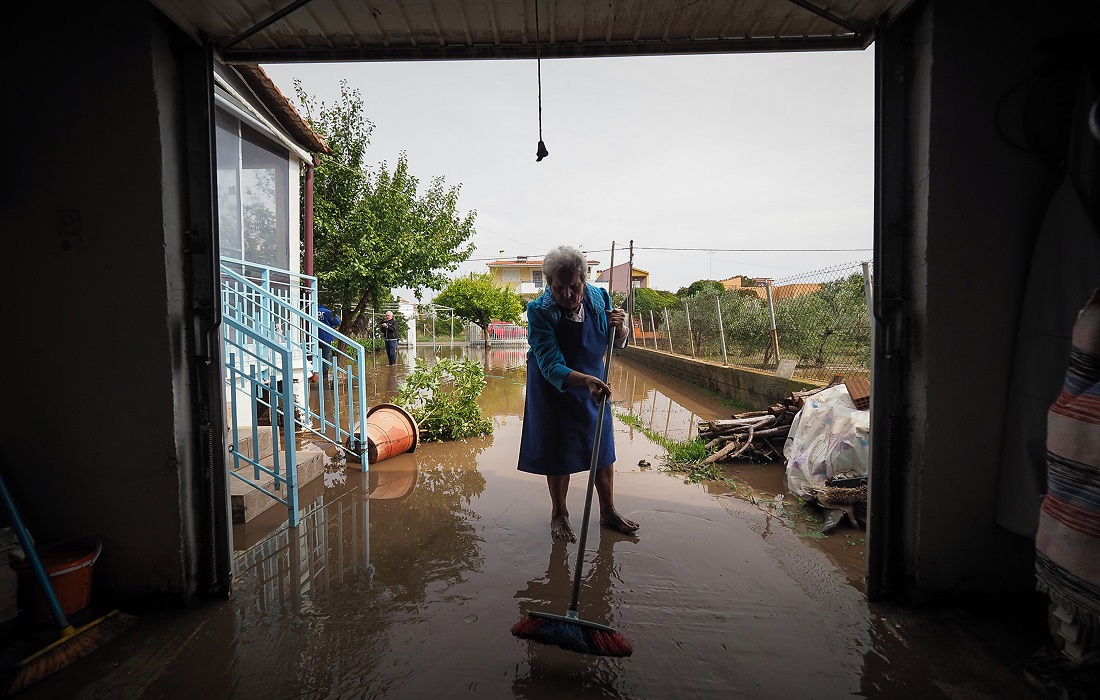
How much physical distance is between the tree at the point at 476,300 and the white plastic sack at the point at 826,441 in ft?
66.8

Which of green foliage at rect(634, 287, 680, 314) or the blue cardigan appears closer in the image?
the blue cardigan

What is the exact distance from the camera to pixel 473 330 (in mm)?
29250

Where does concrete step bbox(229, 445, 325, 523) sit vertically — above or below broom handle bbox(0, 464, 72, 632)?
below

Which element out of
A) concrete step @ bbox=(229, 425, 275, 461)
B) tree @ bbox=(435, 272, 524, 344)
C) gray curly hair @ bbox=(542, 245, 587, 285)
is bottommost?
concrete step @ bbox=(229, 425, 275, 461)

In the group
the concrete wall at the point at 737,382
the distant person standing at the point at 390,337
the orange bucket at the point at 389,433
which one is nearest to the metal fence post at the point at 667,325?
the concrete wall at the point at 737,382

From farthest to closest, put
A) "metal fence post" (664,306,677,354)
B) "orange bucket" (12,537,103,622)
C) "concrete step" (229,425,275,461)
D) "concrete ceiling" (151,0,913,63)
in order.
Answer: "metal fence post" (664,306,677,354) < "concrete step" (229,425,275,461) < "concrete ceiling" (151,0,913,63) < "orange bucket" (12,537,103,622)

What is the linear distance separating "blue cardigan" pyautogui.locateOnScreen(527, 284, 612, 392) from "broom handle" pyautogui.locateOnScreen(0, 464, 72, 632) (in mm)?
2350

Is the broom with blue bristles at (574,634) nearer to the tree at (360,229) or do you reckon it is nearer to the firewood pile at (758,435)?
the firewood pile at (758,435)

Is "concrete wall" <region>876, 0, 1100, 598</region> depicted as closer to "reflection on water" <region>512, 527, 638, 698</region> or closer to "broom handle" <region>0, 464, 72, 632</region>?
"reflection on water" <region>512, 527, 638, 698</region>

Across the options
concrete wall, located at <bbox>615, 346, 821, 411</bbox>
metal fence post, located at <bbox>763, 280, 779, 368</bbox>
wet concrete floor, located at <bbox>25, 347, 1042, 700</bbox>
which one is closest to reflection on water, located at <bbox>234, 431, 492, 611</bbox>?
wet concrete floor, located at <bbox>25, 347, 1042, 700</bbox>

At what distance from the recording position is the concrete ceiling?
265 cm

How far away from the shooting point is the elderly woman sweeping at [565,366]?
3.23m

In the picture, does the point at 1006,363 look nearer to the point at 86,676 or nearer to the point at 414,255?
the point at 86,676

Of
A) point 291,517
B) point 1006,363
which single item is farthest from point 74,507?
point 1006,363
